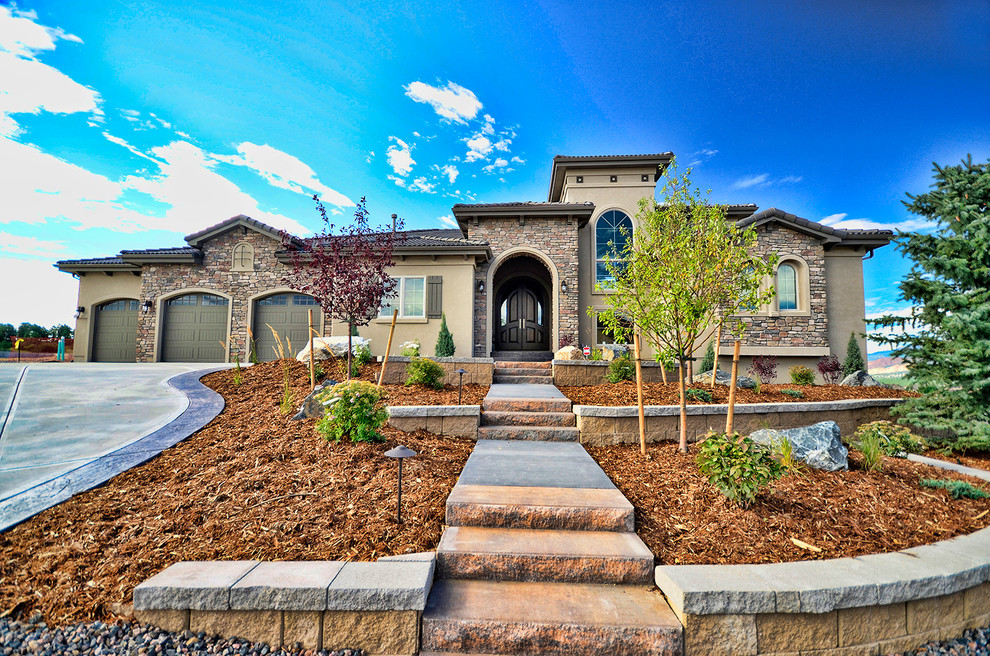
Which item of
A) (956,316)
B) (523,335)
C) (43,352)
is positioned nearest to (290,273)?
(523,335)

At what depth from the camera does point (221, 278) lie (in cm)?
1295

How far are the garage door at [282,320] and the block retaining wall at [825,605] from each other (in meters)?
12.4

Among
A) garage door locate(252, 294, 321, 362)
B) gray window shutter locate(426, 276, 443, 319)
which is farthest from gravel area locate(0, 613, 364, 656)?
garage door locate(252, 294, 321, 362)

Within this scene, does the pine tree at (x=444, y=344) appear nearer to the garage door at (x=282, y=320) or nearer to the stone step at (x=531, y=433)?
the garage door at (x=282, y=320)

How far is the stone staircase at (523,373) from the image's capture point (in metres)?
7.77

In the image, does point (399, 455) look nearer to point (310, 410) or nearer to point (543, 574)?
point (543, 574)

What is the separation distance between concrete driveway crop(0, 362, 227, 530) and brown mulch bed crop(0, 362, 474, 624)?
0.57m

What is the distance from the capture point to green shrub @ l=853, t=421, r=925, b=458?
4.71m

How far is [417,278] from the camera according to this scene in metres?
11.5

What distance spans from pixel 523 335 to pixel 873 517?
11294mm

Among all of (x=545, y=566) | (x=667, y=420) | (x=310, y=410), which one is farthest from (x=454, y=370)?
(x=545, y=566)

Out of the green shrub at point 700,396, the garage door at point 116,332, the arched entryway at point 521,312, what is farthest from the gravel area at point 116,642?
the garage door at point 116,332

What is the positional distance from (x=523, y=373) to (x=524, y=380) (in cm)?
26

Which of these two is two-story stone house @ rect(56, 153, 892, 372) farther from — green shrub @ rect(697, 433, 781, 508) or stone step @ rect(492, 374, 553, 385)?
green shrub @ rect(697, 433, 781, 508)
